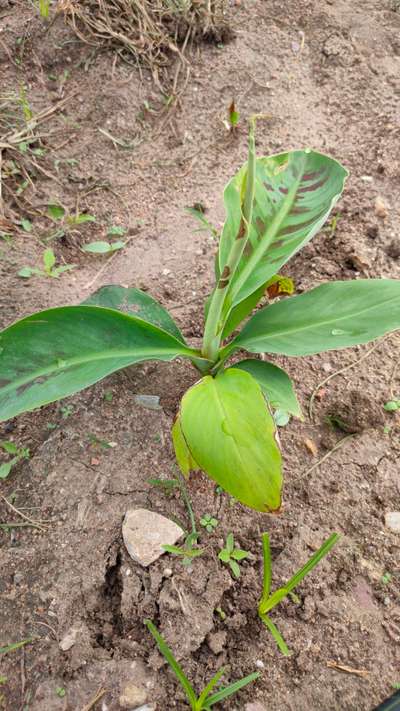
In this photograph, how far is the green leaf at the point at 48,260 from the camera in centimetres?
145

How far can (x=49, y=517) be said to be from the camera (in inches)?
43.0

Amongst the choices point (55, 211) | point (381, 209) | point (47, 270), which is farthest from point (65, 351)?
point (381, 209)

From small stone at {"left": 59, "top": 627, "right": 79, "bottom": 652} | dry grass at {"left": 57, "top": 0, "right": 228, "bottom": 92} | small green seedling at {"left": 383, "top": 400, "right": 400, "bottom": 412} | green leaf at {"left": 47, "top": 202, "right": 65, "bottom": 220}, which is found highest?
dry grass at {"left": 57, "top": 0, "right": 228, "bottom": 92}

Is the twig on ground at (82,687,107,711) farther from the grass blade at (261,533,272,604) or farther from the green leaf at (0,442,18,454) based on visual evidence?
the green leaf at (0,442,18,454)

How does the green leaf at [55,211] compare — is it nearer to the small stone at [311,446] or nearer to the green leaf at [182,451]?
the green leaf at [182,451]

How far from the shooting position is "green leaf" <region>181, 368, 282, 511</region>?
2.68ft

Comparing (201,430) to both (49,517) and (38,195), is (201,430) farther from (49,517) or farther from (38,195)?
(38,195)

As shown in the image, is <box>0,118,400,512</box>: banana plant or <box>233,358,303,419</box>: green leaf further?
<box>233,358,303,419</box>: green leaf

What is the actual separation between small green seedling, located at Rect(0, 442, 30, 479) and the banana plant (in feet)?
0.98

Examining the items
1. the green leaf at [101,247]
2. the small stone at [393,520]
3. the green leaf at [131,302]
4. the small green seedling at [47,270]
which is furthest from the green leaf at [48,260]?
the small stone at [393,520]

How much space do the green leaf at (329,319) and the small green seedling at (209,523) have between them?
363 mm

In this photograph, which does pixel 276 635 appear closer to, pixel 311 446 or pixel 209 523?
pixel 209 523

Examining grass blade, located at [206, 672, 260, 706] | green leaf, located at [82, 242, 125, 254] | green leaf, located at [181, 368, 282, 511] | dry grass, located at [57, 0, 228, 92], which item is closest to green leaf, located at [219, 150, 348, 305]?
green leaf, located at [181, 368, 282, 511]

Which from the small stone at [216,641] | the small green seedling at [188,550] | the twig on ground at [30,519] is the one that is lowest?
the small stone at [216,641]
